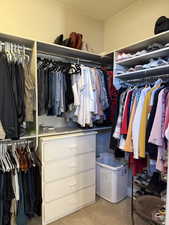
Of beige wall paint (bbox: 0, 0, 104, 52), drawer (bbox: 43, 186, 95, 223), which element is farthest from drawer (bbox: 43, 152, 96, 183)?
beige wall paint (bbox: 0, 0, 104, 52)

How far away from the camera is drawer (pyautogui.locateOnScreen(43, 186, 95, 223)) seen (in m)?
1.89

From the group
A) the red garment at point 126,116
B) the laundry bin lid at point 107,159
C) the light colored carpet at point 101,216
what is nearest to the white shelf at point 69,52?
the red garment at point 126,116

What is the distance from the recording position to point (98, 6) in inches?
98.0

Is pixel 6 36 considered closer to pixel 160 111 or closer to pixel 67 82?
pixel 67 82

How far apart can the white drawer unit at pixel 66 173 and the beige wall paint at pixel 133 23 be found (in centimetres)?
149

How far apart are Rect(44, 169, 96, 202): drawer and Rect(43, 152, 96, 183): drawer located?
58 millimetres

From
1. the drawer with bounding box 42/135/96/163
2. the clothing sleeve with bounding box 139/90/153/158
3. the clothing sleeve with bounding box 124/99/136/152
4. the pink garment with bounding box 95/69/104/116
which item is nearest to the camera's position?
the clothing sleeve with bounding box 139/90/153/158

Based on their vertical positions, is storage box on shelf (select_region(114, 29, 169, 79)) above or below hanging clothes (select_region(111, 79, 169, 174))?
above

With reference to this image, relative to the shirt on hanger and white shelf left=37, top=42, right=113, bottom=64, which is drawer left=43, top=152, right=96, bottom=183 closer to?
the shirt on hanger

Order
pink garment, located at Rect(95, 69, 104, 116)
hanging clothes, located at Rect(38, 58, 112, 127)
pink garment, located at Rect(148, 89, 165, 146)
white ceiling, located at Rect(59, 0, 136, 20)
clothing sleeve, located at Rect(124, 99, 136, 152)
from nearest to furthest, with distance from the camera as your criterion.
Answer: pink garment, located at Rect(148, 89, 165, 146) → clothing sleeve, located at Rect(124, 99, 136, 152) → hanging clothes, located at Rect(38, 58, 112, 127) → pink garment, located at Rect(95, 69, 104, 116) → white ceiling, located at Rect(59, 0, 136, 20)

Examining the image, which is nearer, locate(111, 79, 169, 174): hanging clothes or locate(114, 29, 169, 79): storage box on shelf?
locate(111, 79, 169, 174): hanging clothes

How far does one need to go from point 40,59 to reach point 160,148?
1.59 meters

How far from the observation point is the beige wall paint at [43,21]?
204cm

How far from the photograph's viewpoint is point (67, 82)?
212 cm
